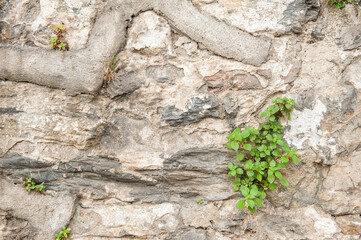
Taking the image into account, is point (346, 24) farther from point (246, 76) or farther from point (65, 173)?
point (65, 173)

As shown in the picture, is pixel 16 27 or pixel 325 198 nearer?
pixel 325 198

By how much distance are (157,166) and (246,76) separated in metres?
0.81

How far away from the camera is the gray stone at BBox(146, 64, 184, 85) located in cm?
186

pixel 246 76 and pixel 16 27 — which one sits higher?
pixel 246 76

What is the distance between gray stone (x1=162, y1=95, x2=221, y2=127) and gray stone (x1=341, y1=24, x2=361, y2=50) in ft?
2.87

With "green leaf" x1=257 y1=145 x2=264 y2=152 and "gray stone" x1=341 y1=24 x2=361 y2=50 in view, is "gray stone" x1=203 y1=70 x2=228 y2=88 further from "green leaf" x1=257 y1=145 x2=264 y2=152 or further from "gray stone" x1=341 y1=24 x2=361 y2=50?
"gray stone" x1=341 y1=24 x2=361 y2=50

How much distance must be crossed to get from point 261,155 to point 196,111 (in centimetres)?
48

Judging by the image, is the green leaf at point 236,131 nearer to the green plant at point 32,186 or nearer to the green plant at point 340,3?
the green plant at point 340,3

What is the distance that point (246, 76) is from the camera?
1.83 metres

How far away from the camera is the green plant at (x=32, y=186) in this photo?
6.19ft

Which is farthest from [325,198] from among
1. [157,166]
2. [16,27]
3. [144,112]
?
[16,27]

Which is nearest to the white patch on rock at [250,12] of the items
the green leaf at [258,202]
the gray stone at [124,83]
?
the gray stone at [124,83]

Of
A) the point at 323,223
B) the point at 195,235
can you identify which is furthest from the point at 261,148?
the point at 195,235

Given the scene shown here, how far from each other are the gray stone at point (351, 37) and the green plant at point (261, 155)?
0.52 meters
